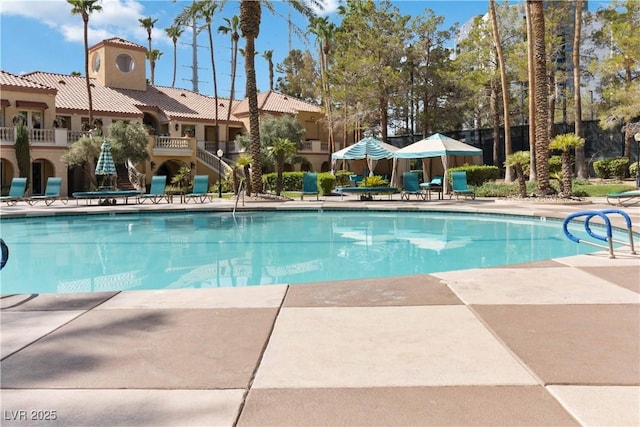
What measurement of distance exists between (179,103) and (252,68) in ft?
62.8

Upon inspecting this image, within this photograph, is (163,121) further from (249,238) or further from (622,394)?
(622,394)

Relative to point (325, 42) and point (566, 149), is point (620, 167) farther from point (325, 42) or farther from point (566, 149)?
point (325, 42)

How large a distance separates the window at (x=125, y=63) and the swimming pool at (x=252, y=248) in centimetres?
2425

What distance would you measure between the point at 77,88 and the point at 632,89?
3377 centimetres

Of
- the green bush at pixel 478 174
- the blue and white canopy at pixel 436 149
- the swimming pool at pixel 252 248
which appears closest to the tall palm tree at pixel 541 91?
the blue and white canopy at pixel 436 149

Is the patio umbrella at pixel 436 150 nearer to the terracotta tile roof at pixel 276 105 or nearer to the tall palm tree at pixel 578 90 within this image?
the tall palm tree at pixel 578 90

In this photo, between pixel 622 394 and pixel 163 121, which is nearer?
pixel 622 394

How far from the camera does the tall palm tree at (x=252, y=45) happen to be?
23.1 meters

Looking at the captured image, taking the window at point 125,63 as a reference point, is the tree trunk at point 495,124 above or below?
below

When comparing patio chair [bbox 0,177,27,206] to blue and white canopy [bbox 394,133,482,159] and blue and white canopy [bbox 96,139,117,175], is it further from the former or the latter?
blue and white canopy [bbox 394,133,482,159]

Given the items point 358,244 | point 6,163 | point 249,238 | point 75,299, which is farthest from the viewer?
point 6,163

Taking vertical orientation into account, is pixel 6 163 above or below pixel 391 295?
above

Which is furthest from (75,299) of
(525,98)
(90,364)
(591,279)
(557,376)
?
(525,98)

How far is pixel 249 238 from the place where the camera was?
1277 cm
